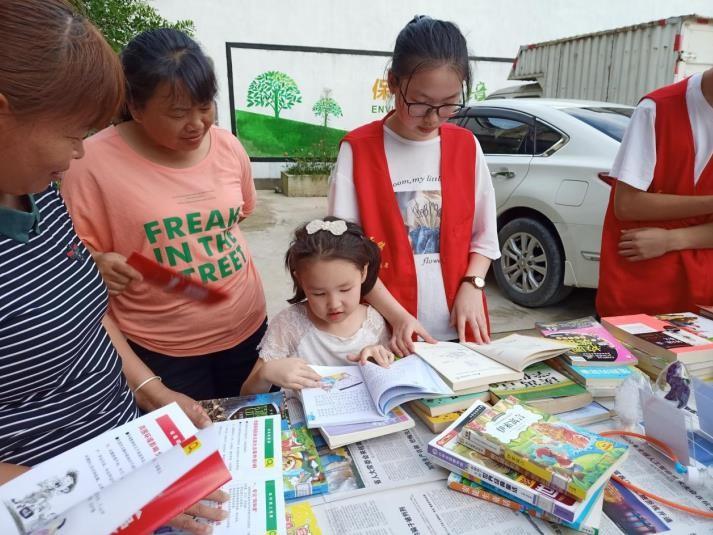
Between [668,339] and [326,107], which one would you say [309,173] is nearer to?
[326,107]

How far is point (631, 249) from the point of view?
1708 mm

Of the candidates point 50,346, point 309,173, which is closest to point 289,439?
point 50,346

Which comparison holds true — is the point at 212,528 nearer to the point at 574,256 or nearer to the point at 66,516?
the point at 66,516

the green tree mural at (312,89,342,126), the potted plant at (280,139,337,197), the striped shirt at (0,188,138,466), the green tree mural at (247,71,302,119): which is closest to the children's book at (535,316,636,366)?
the striped shirt at (0,188,138,466)

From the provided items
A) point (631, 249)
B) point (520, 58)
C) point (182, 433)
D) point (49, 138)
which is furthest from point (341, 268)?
point (520, 58)

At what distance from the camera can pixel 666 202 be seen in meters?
1.62

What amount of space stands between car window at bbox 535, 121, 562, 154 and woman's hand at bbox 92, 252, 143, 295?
3.25 m

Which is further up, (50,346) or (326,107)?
(326,107)

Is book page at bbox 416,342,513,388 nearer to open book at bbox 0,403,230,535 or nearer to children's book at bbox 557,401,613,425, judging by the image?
children's book at bbox 557,401,613,425

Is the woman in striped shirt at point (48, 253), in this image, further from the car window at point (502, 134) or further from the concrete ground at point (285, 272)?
the car window at point (502, 134)

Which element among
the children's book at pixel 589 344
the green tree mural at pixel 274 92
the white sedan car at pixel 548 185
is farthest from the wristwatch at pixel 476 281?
the green tree mural at pixel 274 92

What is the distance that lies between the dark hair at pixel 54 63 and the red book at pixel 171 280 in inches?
21.7

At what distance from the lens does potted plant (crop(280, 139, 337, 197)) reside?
935 centimetres

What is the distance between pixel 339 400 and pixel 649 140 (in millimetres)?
1318
